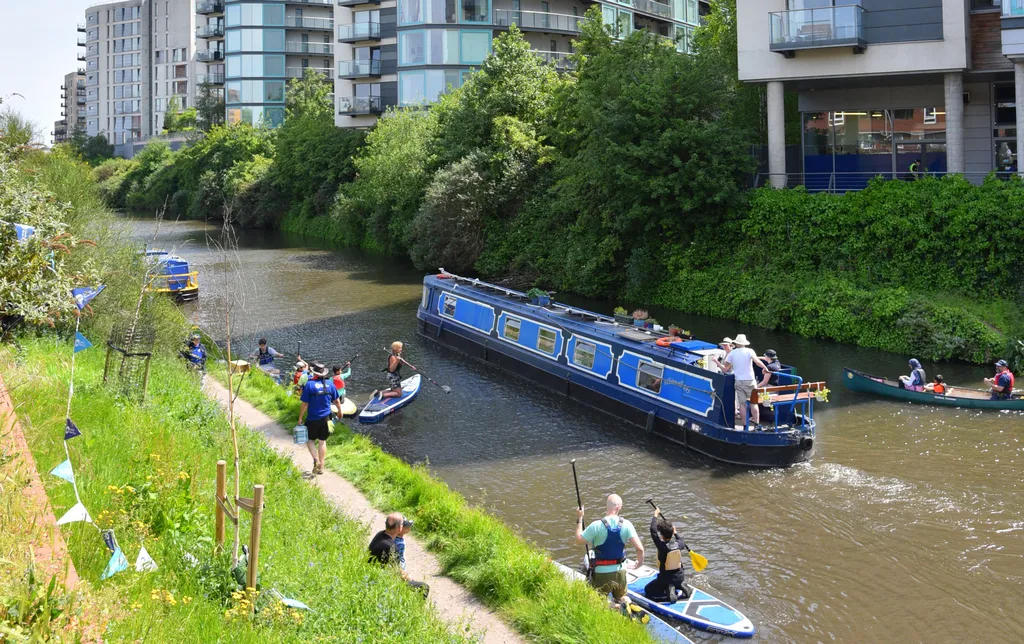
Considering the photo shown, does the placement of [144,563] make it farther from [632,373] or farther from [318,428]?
[632,373]

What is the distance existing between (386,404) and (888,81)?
22851mm

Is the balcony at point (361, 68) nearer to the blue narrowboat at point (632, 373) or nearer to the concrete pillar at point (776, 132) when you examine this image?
the concrete pillar at point (776, 132)

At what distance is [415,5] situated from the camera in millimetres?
58969

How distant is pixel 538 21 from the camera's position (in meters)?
60.5

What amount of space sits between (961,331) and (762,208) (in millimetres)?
8646

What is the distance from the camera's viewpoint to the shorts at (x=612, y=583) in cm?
1167

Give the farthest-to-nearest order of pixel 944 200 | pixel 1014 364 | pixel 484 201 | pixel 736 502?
pixel 484 201, pixel 944 200, pixel 1014 364, pixel 736 502

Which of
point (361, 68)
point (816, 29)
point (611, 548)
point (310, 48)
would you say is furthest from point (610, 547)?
point (310, 48)

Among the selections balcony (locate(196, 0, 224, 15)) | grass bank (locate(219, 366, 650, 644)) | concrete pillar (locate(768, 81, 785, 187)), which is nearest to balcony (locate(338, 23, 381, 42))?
concrete pillar (locate(768, 81, 785, 187))

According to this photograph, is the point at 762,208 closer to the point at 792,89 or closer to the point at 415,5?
the point at 792,89

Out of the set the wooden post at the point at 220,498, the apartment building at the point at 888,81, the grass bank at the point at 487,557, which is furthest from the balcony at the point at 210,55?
the wooden post at the point at 220,498

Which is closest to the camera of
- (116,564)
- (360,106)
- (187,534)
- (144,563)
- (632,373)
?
(116,564)

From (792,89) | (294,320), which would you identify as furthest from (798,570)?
(792,89)

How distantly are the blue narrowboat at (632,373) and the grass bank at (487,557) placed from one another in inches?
217
